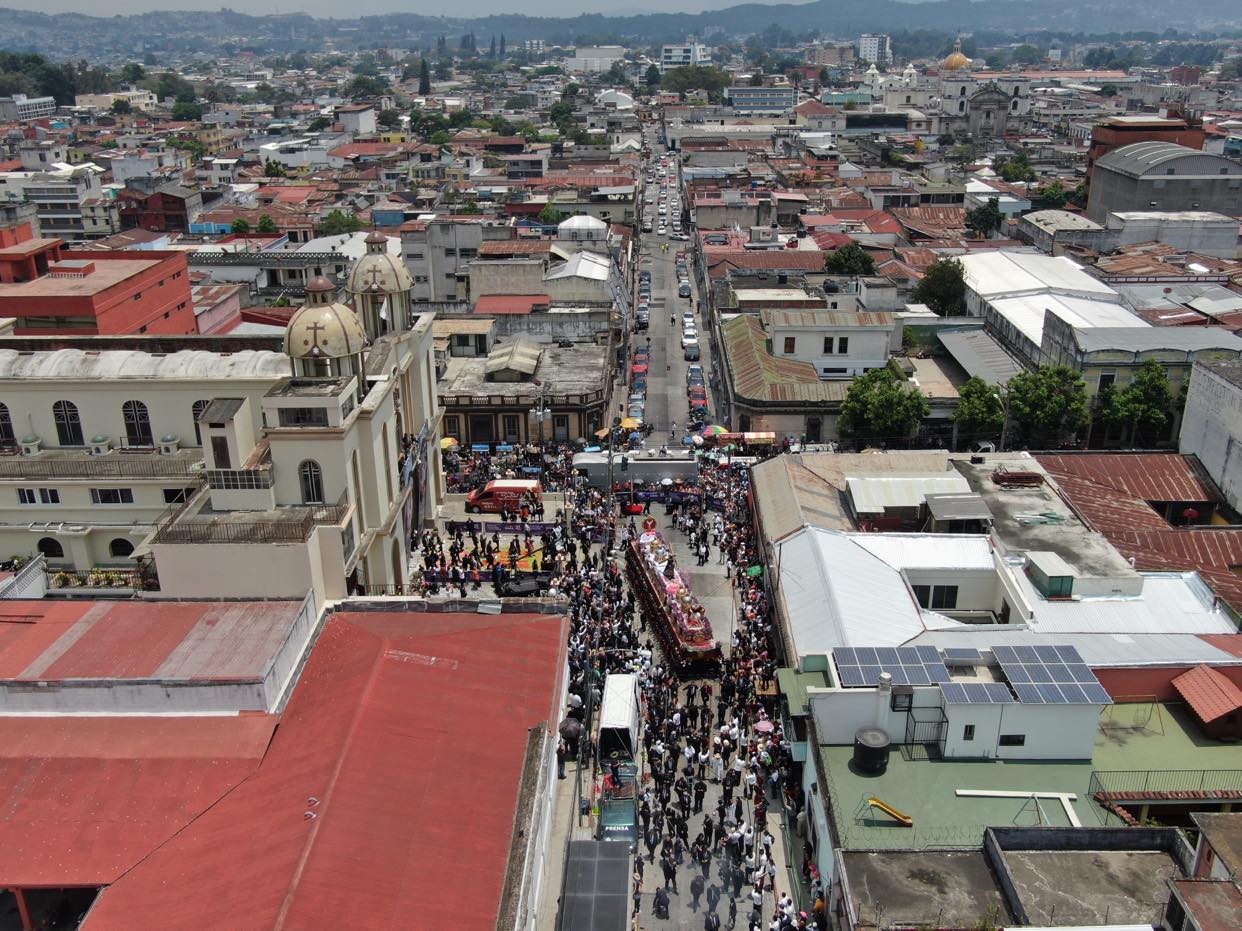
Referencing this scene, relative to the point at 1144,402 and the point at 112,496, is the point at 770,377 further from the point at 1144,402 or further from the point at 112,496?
the point at 112,496

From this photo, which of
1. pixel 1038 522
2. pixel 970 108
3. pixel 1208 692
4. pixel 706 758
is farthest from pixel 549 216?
pixel 970 108

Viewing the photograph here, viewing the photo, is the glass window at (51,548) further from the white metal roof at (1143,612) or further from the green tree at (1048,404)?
the green tree at (1048,404)

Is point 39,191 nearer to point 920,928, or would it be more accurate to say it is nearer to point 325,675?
point 325,675

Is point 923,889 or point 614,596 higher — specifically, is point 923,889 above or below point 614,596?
above

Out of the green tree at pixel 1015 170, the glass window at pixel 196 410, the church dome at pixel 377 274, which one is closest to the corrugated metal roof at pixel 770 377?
the church dome at pixel 377 274

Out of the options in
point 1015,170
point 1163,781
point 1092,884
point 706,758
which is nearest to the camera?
point 1092,884

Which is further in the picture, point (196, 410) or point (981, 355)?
point (981, 355)

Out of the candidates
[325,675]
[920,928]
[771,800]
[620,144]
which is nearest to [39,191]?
[620,144]
